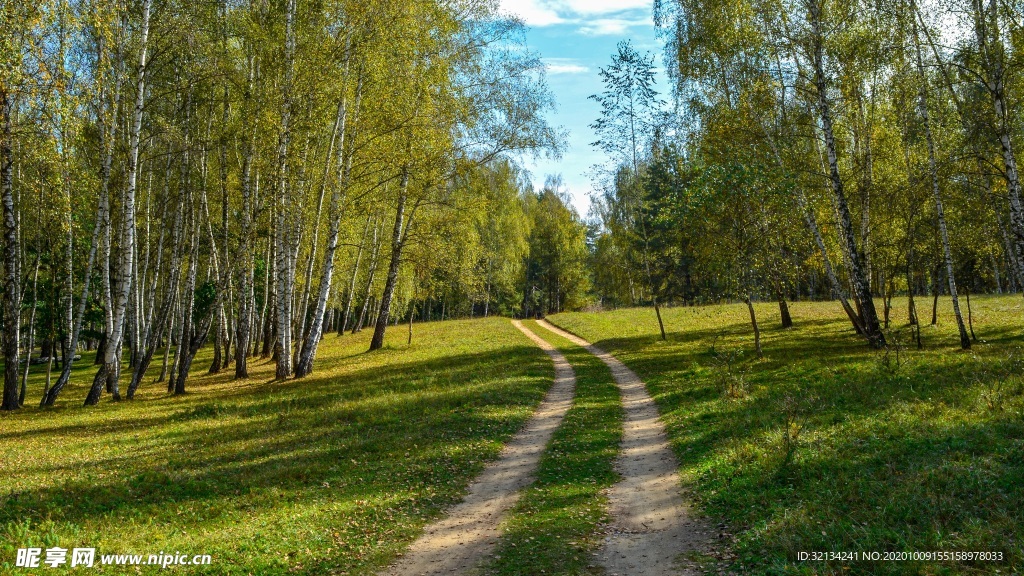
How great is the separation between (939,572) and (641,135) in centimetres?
2663

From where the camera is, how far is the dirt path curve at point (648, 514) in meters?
6.86

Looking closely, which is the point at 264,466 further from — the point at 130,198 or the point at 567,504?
the point at 130,198

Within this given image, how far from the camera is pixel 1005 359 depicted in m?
13.9

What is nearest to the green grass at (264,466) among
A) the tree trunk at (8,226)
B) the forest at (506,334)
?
the forest at (506,334)

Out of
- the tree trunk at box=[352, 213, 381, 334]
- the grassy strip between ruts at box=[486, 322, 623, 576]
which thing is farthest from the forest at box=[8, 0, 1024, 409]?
the grassy strip between ruts at box=[486, 322, 623, 576]

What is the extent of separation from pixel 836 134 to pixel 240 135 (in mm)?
27563

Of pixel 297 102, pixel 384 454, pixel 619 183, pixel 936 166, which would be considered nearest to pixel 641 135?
pixel 619 183

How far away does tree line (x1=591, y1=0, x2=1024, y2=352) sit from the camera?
17969 millimetres

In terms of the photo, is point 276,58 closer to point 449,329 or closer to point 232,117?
point 232,117

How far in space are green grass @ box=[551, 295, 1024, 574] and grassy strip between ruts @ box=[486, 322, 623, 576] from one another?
5.23 feet

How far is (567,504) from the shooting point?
891 centimetres

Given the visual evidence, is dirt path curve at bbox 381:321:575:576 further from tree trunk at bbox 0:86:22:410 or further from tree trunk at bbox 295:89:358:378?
tree trunk at bbox 0:86:22:410

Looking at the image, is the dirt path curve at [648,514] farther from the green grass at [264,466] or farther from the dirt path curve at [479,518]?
the green grass at [264,466]

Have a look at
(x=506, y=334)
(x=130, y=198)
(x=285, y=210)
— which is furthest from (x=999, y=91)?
(x=506, y=334)
